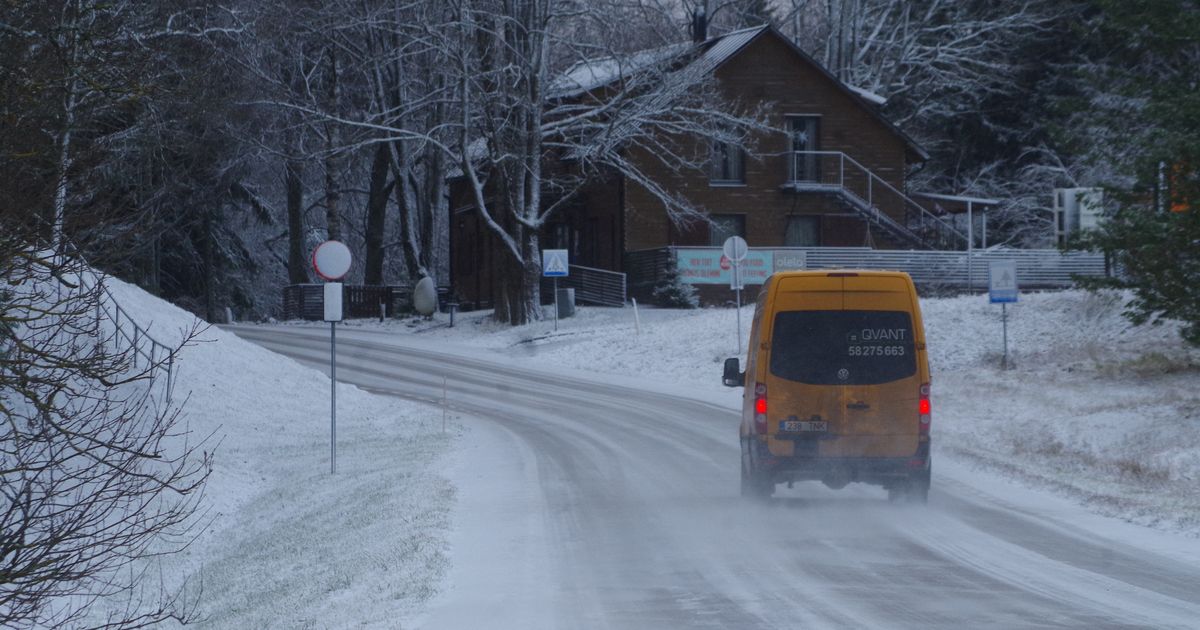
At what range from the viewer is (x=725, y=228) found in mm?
51250

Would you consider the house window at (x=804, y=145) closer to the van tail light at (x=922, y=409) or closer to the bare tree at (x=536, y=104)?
the bare tree at (x=536, y=104)

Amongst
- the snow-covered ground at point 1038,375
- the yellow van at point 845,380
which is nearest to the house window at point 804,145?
the snow-covered ground at point 1038,375

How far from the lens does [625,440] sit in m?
21.7

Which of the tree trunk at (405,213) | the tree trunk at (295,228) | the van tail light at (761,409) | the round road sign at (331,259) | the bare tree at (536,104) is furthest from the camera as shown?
the tree trunk at (295,228)

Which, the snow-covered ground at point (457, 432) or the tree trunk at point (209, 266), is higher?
the tree trunk at point (209, 266)

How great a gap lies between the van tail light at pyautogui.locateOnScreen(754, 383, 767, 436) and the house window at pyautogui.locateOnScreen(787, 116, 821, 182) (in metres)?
37.8

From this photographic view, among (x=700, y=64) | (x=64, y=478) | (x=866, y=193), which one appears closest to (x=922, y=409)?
(x=64, y=478)

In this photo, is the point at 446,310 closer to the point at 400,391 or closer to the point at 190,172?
the point at 190,172

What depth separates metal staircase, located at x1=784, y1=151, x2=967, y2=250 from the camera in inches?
1989

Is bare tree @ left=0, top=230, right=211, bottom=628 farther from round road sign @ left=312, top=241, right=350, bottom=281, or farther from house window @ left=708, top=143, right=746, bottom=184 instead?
house window @ left=708, top=143, right=746, bottom=184

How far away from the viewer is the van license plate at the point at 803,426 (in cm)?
1402

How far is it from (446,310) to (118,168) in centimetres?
2272

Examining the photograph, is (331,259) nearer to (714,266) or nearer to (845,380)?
(845,380)

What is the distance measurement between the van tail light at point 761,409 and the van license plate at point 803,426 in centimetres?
19
